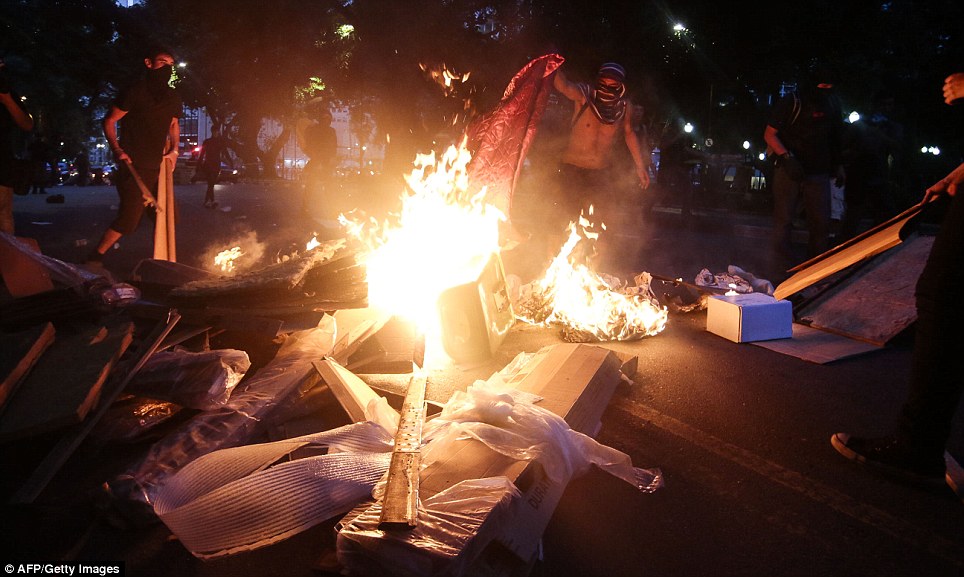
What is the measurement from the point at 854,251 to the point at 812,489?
5.02 feet

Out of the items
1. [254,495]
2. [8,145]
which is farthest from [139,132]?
[254,495]

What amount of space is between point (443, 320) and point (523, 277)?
3.27m

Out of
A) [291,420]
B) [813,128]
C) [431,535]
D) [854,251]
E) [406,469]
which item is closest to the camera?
[431,535]

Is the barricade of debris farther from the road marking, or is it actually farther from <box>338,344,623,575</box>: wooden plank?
the road marking

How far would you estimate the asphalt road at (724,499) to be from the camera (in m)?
2.32

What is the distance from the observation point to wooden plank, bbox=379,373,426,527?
2.10 metres

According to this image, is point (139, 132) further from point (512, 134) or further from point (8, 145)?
point (512, 134)

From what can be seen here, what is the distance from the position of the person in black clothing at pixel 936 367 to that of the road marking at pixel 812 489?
359mm

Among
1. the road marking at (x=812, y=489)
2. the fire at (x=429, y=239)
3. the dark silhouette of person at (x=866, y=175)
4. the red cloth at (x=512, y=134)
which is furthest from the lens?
the dark silhouette of person at (x=866, y=175)

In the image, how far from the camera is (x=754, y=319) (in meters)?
5.21

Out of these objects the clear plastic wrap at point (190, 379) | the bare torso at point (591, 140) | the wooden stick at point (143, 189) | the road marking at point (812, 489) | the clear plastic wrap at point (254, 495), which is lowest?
the road marking at point (812, 489)

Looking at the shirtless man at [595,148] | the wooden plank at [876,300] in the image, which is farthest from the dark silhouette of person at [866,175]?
the shirtless man at [595,148]

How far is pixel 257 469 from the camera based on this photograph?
2.58 metres

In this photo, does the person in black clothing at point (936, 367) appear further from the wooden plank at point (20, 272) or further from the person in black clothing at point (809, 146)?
the wooden plank at point (20, 272)
